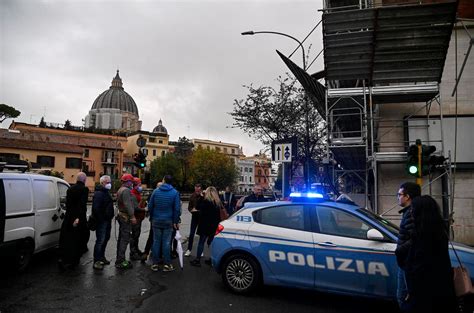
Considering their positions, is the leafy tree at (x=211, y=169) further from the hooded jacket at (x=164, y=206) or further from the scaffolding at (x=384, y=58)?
the hooded jacket at (x=164, y=206)

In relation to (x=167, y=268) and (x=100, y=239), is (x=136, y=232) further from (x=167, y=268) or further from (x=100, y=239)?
(x=167, y=268)

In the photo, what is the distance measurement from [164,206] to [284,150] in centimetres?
363

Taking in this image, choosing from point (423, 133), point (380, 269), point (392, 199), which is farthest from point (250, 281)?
point (423, 133)

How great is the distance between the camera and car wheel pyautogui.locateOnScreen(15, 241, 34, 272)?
6.65 meters

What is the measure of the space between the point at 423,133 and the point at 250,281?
903 cm

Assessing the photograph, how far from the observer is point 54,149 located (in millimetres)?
49500

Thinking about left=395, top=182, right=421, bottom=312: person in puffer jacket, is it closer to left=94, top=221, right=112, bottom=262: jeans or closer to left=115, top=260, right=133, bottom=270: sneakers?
left=115, top=260, right=133, bottom=270: sneakers

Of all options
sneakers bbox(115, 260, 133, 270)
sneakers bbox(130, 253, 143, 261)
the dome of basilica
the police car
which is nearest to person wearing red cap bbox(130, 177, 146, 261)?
sneakers bbox(130, 253, 143, 261)

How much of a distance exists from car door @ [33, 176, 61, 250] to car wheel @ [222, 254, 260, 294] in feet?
13.0

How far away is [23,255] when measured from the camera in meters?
6.79

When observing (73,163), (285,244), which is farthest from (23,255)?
(73,163)

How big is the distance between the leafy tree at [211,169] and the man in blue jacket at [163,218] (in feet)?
188

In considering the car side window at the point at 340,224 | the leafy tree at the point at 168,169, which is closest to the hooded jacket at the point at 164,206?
the car side window at the point at 340,224

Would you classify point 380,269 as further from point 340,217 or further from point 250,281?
point 250,281
